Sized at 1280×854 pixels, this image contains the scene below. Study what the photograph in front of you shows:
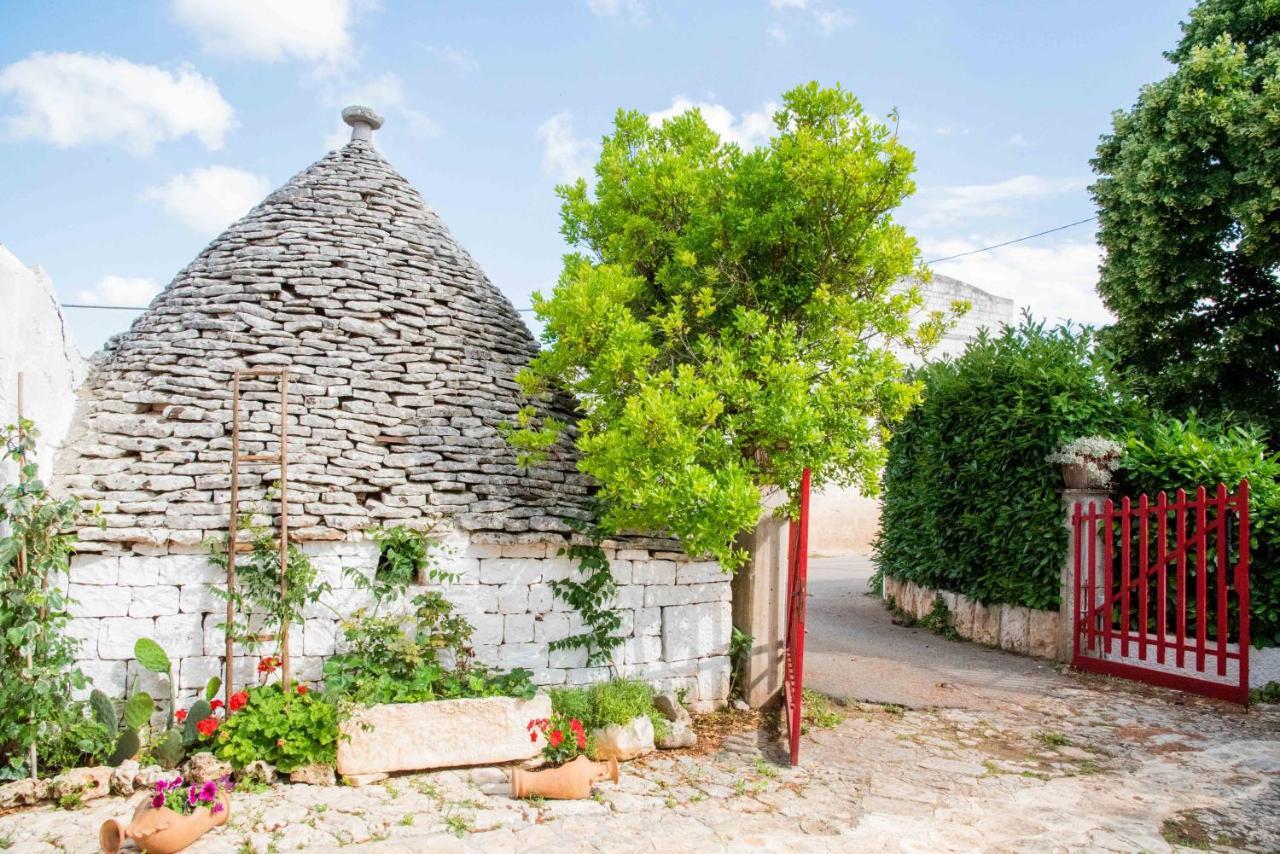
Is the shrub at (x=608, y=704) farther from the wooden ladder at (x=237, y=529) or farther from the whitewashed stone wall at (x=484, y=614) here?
the wooden ladder at (x=237, y=529)

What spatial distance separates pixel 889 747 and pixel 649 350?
3.67 meters

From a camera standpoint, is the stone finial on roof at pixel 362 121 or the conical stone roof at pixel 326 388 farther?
the stone finial on roof at pixel 362 121

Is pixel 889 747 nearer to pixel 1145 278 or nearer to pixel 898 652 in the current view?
pixel 898 652

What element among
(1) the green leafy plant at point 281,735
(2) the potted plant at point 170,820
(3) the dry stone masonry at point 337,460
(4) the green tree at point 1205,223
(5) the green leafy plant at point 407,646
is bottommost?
(2) the potted plant at point 170,820

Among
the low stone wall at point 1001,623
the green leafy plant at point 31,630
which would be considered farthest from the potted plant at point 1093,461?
the green leafy plant at point 31,630

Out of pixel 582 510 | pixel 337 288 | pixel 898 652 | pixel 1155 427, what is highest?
pixel 337 288

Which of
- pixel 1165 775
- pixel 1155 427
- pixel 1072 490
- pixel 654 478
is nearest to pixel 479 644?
pixel 654 478

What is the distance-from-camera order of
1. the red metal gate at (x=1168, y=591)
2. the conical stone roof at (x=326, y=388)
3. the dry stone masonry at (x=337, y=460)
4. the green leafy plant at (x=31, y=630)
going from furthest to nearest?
1. the red metal gate at (x=1168, y=591)
2. the conical stone roof at (x=326, y=388)
3. the dry stone masonry at (x=337, y=460)
4. the green leafy plant at (x=31, y=630)

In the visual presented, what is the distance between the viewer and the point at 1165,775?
591 cm

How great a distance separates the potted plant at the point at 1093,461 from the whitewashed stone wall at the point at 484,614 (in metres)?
4.37

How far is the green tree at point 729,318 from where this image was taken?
6266 millimetres

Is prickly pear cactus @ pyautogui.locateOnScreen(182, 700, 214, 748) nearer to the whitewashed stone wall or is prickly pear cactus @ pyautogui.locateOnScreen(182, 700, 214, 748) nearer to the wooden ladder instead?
the wooden ladder

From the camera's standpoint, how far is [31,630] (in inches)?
205

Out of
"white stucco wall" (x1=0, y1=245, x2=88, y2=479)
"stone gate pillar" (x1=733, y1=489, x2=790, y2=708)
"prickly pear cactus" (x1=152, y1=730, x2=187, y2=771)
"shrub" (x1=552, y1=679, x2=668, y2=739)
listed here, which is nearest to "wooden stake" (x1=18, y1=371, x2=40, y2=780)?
"white stucco wall" (x1=0, y1=245, x2=88, y2=479)
